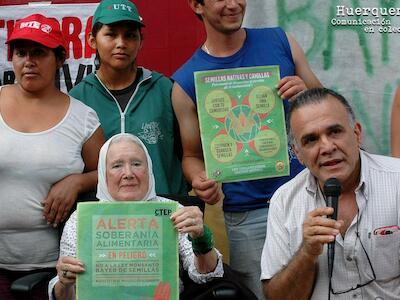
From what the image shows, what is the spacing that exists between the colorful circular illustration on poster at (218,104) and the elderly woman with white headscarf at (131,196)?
17.1 inches

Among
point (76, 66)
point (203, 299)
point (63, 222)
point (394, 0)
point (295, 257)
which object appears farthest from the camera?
point (76, 66)

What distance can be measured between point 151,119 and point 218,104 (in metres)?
0.47

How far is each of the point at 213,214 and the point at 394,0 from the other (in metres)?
1.70

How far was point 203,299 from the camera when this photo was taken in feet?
11.6

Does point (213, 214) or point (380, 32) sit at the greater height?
point (380, 32)

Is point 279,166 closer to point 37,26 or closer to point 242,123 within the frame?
point 242,123

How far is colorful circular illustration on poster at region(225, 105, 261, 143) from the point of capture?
397cm

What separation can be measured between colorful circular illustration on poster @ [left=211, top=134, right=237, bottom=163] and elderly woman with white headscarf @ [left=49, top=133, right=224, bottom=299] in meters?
0.37

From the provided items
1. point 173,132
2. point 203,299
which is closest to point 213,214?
point 173,132

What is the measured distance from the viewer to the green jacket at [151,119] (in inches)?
169

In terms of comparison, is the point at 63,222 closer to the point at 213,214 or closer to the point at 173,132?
the point at 173,132

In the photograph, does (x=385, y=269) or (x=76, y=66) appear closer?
(x=385, y=269)

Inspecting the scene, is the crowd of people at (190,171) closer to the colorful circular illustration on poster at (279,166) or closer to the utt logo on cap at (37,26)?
the utt logo on cap at (37,26)

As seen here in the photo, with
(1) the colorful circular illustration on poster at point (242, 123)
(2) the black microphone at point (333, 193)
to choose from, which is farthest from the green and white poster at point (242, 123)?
(2) the black microphone at point (333, 193)
